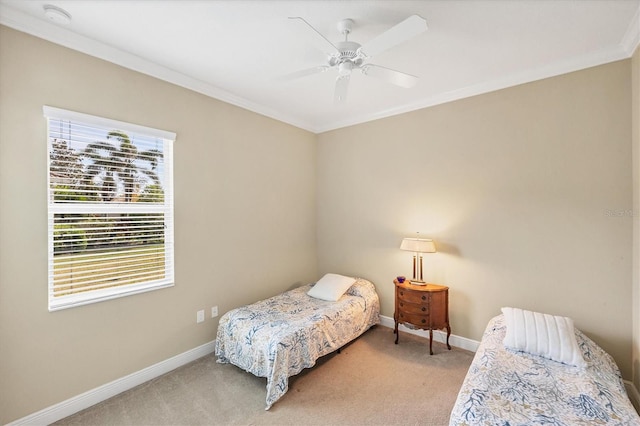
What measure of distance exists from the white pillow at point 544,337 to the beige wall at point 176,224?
2662 millimetres

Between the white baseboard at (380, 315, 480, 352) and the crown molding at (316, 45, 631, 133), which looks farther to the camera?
the white baseboard at (380, 315, 480, 352)

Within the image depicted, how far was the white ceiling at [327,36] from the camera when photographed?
182 centimetres

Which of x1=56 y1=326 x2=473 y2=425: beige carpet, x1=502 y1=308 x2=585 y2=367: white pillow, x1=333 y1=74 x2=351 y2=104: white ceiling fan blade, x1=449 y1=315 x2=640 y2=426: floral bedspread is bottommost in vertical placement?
x1=56 y1=326 x2=473 y2=425: beige carpet

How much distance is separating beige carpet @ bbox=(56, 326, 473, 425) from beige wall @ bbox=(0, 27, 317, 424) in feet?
0.97

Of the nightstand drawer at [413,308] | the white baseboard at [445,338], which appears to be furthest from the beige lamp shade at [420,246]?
the white baseboard at [445,338]

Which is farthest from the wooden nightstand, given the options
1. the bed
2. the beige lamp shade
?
the bed

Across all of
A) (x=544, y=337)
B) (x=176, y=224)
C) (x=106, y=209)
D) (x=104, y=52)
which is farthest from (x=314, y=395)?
(x=104, y=52)

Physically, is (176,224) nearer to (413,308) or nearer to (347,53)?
(347,53)

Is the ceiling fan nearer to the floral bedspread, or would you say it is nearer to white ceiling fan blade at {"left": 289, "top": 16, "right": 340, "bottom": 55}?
white ceiling fan blade at {"left": 289, "top": 16, "right": 340, "bottom": 55}

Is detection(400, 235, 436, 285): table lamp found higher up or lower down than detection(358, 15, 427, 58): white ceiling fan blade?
lower down

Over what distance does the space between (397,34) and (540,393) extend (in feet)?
7.66

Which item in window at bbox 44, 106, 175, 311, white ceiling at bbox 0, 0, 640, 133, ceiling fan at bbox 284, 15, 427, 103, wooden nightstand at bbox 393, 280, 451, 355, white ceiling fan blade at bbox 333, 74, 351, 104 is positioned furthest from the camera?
→ wooden nightstand at bbox 393, 280, 451, 355

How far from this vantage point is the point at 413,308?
10.0 ft

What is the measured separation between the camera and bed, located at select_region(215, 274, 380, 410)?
7.54 feet
